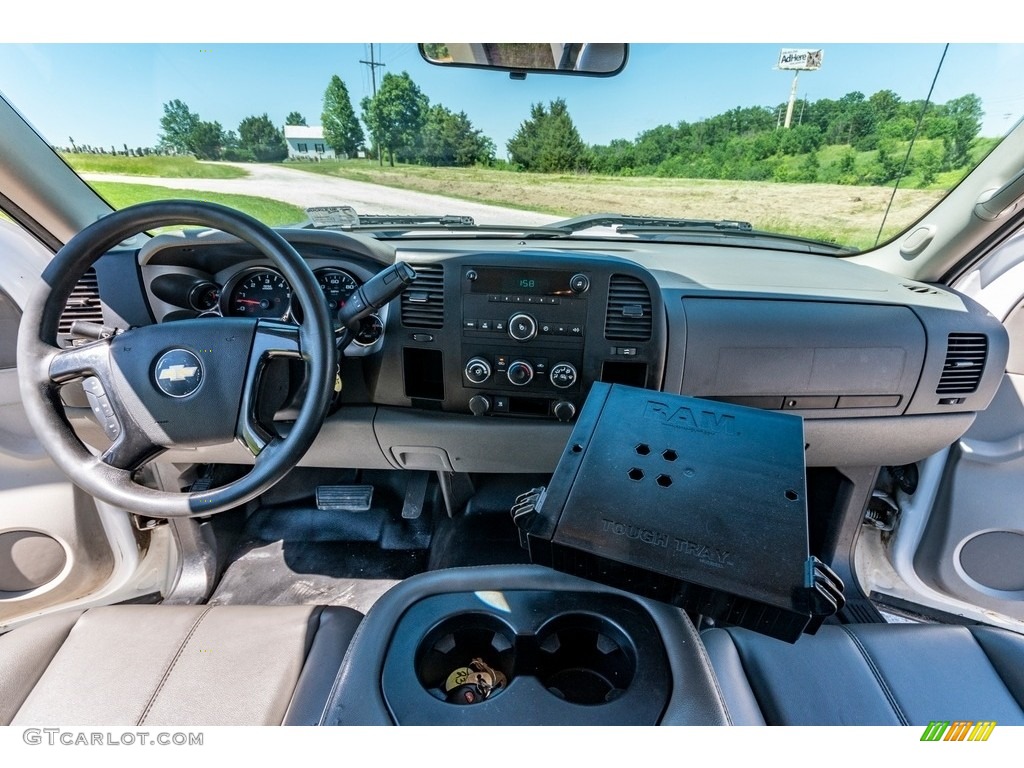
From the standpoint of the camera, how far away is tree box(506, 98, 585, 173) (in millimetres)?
2106

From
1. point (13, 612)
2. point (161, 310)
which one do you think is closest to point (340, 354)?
point (161, 310)

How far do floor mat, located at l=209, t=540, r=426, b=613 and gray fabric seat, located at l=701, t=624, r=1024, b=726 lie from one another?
5.00 ft

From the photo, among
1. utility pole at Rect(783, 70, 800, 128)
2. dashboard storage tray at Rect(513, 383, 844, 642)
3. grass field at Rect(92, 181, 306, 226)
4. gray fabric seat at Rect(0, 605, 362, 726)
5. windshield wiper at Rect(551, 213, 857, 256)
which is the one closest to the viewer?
dashboard storage tray at Rect(513, 383, 844, 642)

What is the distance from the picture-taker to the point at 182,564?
2.37 m

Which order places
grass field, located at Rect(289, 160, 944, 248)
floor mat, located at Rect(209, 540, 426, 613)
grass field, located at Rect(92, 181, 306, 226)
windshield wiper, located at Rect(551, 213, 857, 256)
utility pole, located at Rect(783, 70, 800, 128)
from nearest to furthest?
grass field, located at Rect(92, 181, 306, 226) < utility pole, located at Rect(783, 70, 800, 128) < grass field, located at Rect(289, 160, 944, 248) < floor mat, located at Rect(209, 540, 426, 613) < windshield wiper, located at Rect(551, 213, 857, 256)

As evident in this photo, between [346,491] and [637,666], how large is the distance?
179 centimetres

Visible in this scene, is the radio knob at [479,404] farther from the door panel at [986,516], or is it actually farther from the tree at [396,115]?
the door panel at [986,516]

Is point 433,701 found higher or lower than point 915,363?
lower

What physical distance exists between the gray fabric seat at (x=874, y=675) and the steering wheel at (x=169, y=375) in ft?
4.11

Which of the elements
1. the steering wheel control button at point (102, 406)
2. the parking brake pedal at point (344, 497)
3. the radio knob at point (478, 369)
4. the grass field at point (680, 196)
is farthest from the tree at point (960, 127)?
the steering wheel control button at point (102, 406)

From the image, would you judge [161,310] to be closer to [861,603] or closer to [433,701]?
[433,701]

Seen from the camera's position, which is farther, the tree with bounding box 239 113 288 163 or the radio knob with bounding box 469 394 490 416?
the tree with bounding box 239 113 288 163

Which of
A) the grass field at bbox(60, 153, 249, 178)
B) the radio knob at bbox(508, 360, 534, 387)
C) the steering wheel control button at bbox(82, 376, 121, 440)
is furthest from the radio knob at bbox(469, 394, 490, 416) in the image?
the grass field at bbox(60, 153, 249, 178)

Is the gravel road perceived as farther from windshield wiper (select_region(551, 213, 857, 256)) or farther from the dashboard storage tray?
the dashboard storage tray
